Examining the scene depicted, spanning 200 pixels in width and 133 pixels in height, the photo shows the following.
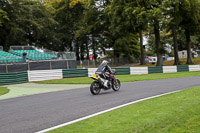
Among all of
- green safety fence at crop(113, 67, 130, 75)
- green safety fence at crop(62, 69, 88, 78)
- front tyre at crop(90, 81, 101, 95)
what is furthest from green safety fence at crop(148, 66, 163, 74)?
front tyre at crop(90, 81, 101, 95)

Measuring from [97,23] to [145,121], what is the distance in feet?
152

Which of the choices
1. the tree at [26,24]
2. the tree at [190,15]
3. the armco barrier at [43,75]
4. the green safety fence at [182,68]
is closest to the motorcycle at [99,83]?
the armco barrier at [43,75]

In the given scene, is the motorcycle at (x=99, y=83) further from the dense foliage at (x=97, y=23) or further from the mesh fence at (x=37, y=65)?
the dense foliage at (x=97, y=23)

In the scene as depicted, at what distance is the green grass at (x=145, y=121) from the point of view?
5.50 m

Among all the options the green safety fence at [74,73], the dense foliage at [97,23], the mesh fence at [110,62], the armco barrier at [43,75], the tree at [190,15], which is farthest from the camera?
the mesh fence at [110,62]

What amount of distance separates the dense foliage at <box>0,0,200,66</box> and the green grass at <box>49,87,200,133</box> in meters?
27.6

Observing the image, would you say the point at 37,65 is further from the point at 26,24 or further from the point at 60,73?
the point at 26,24

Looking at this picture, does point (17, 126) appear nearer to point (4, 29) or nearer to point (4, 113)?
point (4, 113)

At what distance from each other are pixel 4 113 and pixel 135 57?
187ft

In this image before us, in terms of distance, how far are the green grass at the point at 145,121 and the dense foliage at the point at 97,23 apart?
2763 centimetres

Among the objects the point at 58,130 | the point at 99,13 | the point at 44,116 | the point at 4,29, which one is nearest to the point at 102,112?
the point at 44,116

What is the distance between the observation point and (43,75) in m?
26.2

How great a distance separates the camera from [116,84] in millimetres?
13680

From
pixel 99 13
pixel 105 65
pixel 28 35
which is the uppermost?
pixel 99 13
